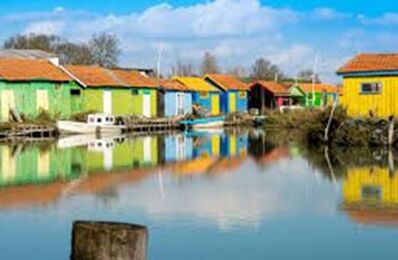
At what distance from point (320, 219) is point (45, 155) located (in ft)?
59.3

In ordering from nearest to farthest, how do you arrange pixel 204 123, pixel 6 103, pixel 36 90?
pixel 6 103 → pixel 36 90 → pixel 204 123

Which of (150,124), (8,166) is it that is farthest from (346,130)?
(150,124)

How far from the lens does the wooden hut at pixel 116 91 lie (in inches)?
2056

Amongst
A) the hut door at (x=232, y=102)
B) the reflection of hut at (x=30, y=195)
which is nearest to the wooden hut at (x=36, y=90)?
the hut door at (x=232, y=102)

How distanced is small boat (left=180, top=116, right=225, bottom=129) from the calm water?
2643 centimetres

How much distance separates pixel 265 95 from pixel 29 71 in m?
34.4

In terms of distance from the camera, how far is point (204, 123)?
60.2 m

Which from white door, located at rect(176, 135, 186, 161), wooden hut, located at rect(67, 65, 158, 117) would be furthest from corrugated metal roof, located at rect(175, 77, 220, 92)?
white door, located at rect(176, 135, 186, 161)

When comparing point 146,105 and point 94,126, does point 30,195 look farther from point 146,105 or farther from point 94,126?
point 146,105

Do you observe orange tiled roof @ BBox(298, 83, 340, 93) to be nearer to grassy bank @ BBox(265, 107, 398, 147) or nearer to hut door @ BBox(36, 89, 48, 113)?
hut door @ BBox(36, 89, 48, 113)

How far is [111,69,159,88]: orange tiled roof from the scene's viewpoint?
5668 cm

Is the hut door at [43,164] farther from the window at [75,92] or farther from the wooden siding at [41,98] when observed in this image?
the window at [75,92]

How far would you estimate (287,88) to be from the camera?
81750mm

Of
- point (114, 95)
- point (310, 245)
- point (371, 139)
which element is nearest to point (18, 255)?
point (310, 245)
